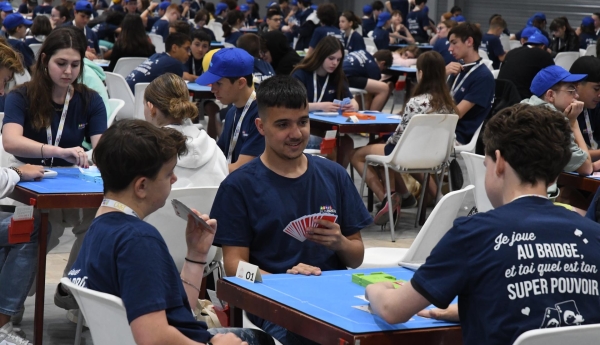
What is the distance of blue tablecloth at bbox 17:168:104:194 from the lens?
374 cm

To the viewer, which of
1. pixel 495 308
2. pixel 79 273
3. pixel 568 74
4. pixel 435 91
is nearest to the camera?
pixel 495 308

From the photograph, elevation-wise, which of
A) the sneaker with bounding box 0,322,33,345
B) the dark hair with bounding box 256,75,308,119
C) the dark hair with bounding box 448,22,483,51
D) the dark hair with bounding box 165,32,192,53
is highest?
the dark hair with bounding box 256,75,308,119

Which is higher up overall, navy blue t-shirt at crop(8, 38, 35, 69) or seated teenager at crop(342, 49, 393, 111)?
navy blue t-shirt at crop(8, 38, 35, 69)

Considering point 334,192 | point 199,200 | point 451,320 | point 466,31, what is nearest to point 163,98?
point 199,200

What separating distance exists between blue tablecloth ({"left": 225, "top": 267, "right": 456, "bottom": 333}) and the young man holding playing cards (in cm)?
21

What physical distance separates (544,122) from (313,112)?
485 centimetres

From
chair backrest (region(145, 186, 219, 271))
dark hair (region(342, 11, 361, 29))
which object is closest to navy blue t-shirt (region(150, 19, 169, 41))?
dark hair (region(342, 11, 361, 29))

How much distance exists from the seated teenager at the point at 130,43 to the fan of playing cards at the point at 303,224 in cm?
650

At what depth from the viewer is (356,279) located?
2.71 m

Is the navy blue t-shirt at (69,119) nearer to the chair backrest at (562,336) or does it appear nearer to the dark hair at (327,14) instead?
the chair backrest at (562,336)

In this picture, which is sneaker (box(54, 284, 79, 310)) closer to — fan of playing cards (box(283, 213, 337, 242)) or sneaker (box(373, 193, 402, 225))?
fan of playing cards (box(283, 213, 337, 242))

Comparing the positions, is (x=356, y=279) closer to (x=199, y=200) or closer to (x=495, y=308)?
(x=495, y=308)

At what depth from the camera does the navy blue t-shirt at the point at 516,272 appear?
207 cm

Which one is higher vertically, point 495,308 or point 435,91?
point 495,308
